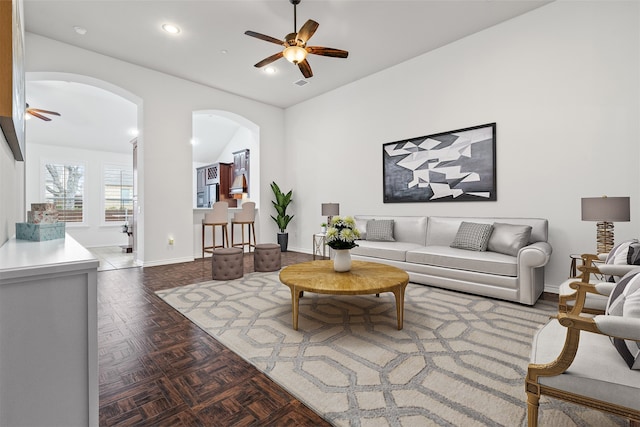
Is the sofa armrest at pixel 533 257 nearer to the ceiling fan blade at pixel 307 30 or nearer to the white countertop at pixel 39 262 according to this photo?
the ceiling fan blade at pixel 307 30

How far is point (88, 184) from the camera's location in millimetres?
7965

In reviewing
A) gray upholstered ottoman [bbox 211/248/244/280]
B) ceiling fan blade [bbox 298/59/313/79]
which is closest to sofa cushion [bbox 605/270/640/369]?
ceiling fan blade [bbox 298/59/313/79]

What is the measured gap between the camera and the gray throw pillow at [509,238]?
3268mm

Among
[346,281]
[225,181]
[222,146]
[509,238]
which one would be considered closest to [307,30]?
[346,281]

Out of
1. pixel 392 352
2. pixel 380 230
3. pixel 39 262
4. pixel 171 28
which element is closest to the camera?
pixel 39 262

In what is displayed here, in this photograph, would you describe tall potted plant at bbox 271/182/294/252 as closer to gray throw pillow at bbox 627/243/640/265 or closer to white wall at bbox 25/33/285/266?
white wall at bbox 25/33/285/266

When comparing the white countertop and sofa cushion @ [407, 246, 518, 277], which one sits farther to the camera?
sofa cushion @ [407, 246, 518, 277]

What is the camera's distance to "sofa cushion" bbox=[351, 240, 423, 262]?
3.96 meters

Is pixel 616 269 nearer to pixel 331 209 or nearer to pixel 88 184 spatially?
pixel 331 209

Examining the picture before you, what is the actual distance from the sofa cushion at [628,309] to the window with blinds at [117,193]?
10.00 m

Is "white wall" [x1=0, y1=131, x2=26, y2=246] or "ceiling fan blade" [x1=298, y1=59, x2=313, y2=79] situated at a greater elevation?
"ceiling fan blade" [x1=298, y1=59, x2=313, y2=79]

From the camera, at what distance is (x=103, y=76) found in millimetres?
4477

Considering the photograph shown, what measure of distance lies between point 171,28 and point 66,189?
20.7 ft

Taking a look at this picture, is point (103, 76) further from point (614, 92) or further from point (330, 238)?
point (614, 92)
